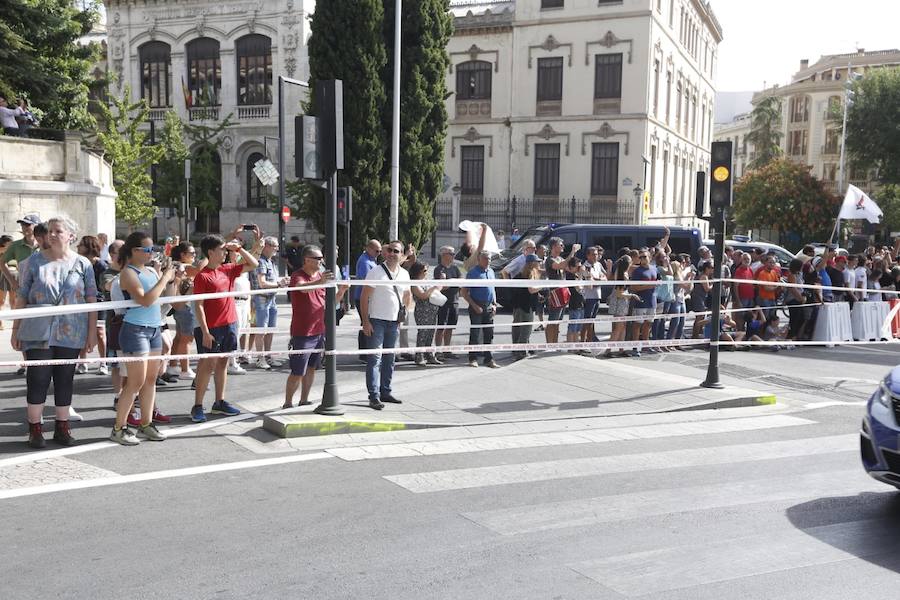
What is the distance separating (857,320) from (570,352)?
6.29 m

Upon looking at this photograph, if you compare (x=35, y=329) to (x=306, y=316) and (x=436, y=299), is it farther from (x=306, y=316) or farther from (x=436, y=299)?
(x=436, y=299)

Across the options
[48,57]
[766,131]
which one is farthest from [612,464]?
[766,131]

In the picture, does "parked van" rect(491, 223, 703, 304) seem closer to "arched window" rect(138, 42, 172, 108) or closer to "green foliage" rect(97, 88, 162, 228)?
"green foliage" rect(97, 88, 162, 228)

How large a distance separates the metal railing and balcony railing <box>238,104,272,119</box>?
9.65m

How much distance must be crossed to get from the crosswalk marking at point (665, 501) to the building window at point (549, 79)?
36.9 metres

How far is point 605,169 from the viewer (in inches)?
1634

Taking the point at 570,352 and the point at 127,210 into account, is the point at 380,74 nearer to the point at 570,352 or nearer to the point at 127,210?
the point at 570,352

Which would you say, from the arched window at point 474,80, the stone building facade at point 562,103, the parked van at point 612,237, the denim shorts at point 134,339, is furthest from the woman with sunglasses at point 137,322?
the arched window at point 474,80

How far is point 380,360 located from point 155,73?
39874 mm

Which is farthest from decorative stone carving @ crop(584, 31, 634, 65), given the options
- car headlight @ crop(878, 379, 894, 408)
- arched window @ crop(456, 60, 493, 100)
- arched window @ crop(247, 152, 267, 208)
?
car headlight @ crop(878, 379, 894, 408)

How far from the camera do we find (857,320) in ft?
53.8

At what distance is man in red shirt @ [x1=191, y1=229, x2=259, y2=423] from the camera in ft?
27.0

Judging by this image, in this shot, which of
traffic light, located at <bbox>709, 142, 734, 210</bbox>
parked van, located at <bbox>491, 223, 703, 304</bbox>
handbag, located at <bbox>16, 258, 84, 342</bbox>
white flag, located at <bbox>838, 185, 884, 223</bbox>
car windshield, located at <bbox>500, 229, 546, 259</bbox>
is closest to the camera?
handbag, located at <bbox>16, 258, 84, 342</bbox>

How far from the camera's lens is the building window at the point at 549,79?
41688 mm
